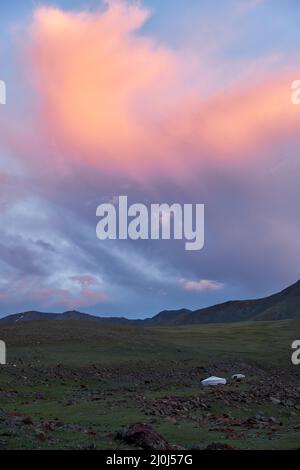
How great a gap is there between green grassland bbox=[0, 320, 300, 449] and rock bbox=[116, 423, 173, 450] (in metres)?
0.39

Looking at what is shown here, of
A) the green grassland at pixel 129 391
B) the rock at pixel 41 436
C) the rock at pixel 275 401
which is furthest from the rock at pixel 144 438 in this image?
the rock at pixel 275 401

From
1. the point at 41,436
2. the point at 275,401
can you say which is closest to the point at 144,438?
the point at 41,436

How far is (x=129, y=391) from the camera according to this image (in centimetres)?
4238

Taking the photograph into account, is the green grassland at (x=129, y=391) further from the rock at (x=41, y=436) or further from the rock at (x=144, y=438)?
the rock at (x=144, y=438)

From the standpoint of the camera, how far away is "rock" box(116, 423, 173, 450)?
19188 millimetres

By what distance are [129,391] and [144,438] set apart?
76.1 feet

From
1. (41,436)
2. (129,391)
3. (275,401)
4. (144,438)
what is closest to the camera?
(144,438)

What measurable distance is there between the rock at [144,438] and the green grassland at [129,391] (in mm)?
392

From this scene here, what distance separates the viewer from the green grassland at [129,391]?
23.0 meters

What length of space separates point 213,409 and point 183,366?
24548mm

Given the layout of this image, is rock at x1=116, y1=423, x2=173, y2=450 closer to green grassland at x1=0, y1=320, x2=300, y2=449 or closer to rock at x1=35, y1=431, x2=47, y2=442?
green grassland at x1=0, y1=320, x2=300, y2=449

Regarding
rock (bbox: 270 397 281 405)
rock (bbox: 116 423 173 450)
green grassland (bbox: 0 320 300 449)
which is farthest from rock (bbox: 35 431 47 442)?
rock (bbox: 270 397 281 405)

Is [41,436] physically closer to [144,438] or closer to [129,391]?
[144,438]
